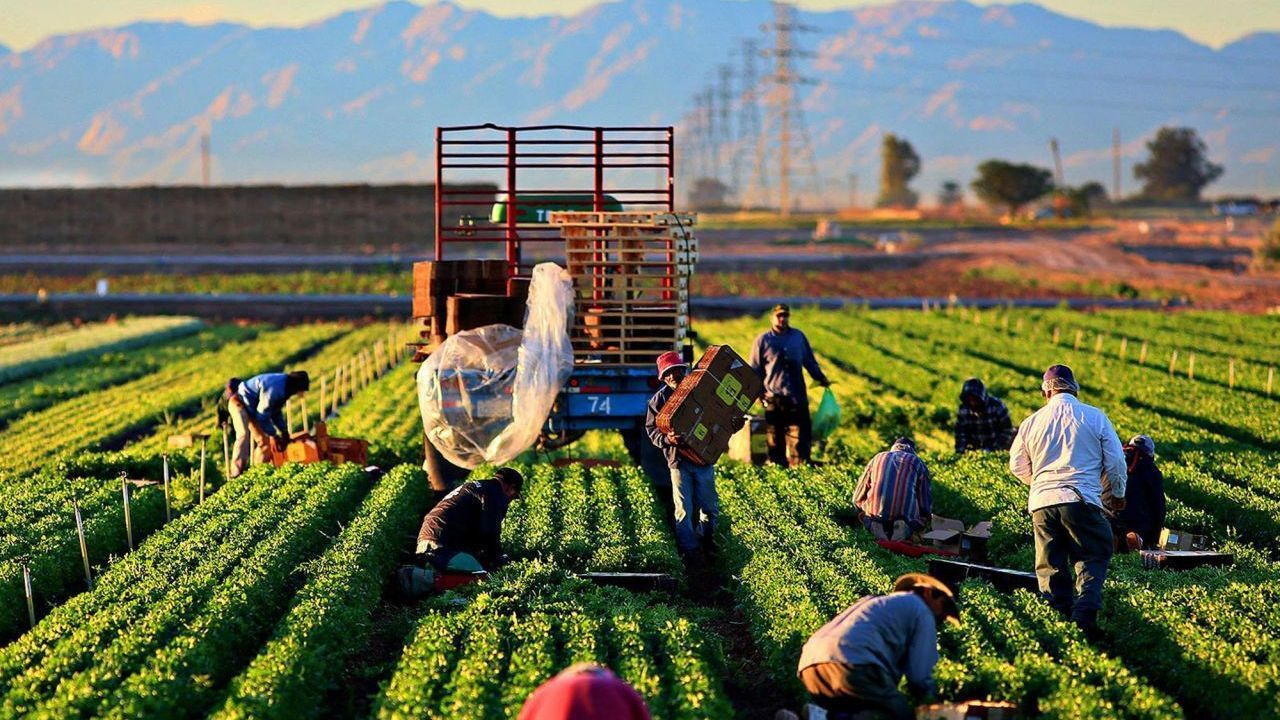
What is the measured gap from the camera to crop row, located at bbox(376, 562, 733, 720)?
10203 millimetres

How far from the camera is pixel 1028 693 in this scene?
34.3ft

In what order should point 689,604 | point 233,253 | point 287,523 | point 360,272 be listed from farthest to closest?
point 233,253
point 360,272
point 287,523
point 689,604

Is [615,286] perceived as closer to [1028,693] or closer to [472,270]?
[472,270]

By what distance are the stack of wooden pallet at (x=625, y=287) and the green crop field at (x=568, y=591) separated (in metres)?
1.52

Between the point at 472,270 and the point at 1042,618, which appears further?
the point at 472,270

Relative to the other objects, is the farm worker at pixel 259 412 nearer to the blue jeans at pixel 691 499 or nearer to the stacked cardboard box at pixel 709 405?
the blue jeans at pixel 691 499

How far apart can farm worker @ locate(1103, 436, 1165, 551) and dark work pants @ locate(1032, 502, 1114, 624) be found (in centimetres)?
249

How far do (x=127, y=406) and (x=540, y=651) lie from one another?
1888cm

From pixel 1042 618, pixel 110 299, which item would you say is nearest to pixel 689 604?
pixel 1042 618

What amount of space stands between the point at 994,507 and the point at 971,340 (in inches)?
768

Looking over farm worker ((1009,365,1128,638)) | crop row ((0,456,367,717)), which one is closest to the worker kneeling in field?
crop row ((0,456,367,717))

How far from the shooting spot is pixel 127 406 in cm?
Result: 2811

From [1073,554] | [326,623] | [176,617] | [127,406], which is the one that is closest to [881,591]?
[1073,554]

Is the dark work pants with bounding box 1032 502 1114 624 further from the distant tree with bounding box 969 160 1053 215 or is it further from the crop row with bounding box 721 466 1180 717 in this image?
the distant tree with bounding box 969 160 1053 215
